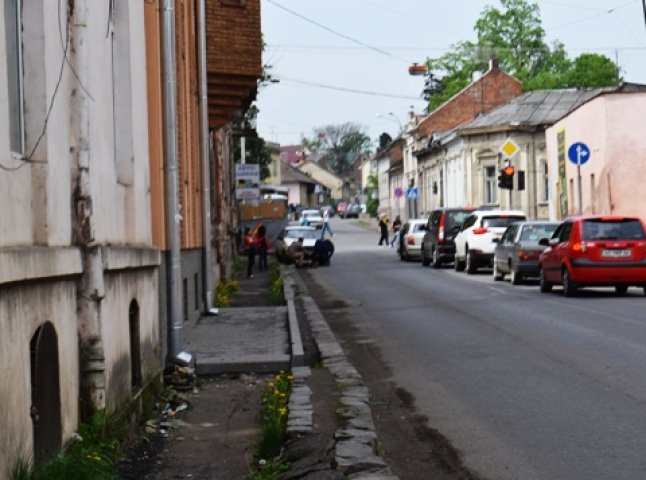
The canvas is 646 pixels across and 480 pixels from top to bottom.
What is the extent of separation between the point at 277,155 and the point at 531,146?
9156 centimetres

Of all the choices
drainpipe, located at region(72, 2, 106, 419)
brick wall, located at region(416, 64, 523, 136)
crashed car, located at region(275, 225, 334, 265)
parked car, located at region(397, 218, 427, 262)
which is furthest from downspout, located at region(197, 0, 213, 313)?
brick wall, located at region(416, 64, 523, 136)

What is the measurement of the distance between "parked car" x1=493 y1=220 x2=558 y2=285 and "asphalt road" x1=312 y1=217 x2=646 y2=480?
2647 millimetres

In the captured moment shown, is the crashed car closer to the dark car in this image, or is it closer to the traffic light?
the dark car

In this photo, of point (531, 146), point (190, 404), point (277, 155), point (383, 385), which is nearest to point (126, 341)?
point (190, 404)

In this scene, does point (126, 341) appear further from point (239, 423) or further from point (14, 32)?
point (14, 32)

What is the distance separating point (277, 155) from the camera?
6289 inches

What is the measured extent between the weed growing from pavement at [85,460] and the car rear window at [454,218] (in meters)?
34.4

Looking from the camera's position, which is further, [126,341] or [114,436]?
[126,341]

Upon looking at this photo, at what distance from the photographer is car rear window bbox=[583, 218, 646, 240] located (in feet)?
84.3

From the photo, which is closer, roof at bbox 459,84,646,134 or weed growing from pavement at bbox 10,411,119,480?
weed growing from pavement at bbox 10,411,119,480

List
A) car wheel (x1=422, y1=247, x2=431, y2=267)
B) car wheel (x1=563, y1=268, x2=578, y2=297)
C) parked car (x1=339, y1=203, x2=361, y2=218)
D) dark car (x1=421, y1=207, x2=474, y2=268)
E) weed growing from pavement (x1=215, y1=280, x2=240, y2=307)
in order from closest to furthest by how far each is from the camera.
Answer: car wheel (x1=563, y1=268, x2=578, y2=297) → weed growing from pavement (x1=215, y1=280, x2=240, y2=307) → dark car (x1=421, y1=207, x2=474, y2=268) → car wheel (x1=422, y1=247, x2=431, y2=267) → parked car (x1=339, y1=203, x2=361, y2=218)

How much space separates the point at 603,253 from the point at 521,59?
82.3 m

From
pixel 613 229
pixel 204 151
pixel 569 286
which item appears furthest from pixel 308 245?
pixel 204 151

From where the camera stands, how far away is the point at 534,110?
7356cm
